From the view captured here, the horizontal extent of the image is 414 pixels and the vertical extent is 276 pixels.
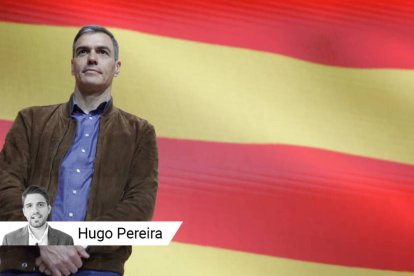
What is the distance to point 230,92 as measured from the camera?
2.25 meters

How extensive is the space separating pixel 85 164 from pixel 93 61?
0.56ft

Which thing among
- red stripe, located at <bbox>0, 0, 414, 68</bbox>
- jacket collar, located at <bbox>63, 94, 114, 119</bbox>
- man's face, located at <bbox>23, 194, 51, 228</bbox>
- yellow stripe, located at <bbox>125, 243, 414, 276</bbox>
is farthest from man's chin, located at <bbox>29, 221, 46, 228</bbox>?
red stripe, located at <bbox>0, 0, 414, 68</bbox>

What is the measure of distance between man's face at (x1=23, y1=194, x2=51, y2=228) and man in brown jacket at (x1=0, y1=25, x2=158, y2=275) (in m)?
0.02

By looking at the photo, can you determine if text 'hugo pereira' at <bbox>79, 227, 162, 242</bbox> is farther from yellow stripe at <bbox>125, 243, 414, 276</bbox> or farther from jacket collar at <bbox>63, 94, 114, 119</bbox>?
yellow stripe at <bbox>125, 243, 414, 276</bbox>

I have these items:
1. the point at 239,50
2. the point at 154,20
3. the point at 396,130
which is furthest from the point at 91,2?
the point at 396,130

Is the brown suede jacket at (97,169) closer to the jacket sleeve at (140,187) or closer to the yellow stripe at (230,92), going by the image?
the jacket sleeve at (140,187)

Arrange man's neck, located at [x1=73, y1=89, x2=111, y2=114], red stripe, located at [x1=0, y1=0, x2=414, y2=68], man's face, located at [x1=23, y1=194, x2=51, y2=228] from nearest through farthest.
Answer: man's face, located at [x1=23, y1=194, x2=51, y2=228], man's neck, located at [x1=73, y1=89, x2=111, y2=114], red stripe, located at [x1=0, y1=0, x2=414, y2=68]

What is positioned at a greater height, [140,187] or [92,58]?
[92,58]

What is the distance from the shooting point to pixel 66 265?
1.59m

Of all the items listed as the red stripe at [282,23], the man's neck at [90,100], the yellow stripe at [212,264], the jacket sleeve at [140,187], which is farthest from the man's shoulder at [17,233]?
the red stripe at [282,23]

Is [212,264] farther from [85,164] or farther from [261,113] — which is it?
[85,164]

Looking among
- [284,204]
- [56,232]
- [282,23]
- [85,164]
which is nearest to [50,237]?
[56,232]

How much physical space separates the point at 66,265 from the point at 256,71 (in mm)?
850

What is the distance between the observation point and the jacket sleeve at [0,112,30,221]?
1.62 m
